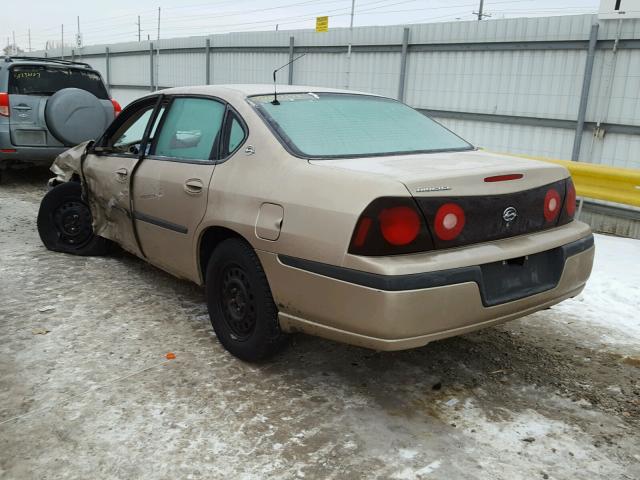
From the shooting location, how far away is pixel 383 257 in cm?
246

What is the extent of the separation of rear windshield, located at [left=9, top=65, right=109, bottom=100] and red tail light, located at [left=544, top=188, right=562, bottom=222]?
24.1 ft

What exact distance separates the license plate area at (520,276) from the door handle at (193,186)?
167 cm

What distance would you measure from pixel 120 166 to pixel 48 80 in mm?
4933

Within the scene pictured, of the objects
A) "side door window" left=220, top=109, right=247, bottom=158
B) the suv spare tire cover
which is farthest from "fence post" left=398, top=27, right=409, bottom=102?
"side door window" left=220, top=109, right=247, bottom=158

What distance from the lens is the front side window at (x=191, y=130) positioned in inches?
136

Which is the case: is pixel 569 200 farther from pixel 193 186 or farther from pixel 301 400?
pixel 193 186

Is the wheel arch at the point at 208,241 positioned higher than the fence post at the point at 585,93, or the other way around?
the fence post at the point at 585,93

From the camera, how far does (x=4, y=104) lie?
7668 mm

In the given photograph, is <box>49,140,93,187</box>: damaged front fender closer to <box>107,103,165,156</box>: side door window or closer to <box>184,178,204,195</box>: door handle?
<box>107,103,165,156</box>: side door window

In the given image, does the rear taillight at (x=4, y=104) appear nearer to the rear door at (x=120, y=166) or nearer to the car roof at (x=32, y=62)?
the car roof at (x=32, y=62)

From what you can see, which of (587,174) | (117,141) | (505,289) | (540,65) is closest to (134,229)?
(117,141)

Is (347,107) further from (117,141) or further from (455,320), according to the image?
(117,141)

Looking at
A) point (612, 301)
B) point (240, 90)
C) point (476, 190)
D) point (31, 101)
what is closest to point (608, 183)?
point (612, 301)

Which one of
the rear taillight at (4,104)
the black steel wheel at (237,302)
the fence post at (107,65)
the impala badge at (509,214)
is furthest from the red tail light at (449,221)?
the fence post at (107,65)
